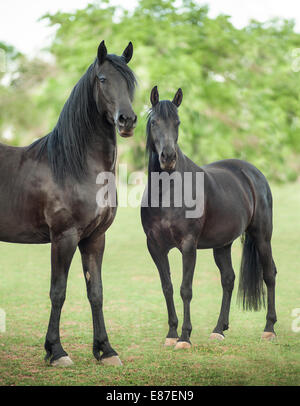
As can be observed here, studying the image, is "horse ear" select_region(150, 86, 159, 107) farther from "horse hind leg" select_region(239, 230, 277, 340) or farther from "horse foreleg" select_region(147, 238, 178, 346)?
"horse hind leg" select_region(239, 230, 277, 340)

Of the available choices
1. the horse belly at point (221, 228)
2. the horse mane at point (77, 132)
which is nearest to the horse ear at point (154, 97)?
the horse mane at point (77, 132)

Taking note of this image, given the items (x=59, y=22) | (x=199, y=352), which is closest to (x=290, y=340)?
(x=199, y=352)

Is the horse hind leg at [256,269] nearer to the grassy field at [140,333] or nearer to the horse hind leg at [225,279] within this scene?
the horse hind leg at [225,279]

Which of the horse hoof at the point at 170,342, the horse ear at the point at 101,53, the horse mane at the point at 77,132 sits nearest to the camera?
the horse ear at the point at 101,53

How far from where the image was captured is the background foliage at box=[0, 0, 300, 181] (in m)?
15.8

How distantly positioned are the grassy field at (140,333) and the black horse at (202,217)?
37 cm

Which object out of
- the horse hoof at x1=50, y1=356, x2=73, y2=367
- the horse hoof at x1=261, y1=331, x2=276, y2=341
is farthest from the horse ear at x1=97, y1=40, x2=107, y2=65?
the horse hoof at x1=261, y1=331, x2=276, y2=341

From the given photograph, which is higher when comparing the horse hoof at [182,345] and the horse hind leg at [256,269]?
the horse hind leg at [256,269]

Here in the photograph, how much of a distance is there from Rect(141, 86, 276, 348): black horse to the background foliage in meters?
8.26

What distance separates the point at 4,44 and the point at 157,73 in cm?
1992

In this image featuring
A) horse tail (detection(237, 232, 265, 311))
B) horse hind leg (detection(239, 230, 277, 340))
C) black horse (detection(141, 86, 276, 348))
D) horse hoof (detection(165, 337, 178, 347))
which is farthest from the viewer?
horse tail (detection(237, 232, 265, 311))

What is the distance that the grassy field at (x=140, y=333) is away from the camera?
4.60 metres
